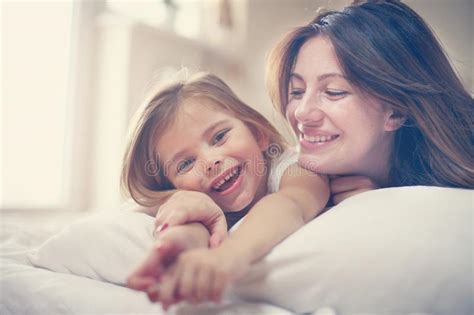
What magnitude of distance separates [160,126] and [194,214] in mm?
128

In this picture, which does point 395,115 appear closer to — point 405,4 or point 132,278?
point 405,4

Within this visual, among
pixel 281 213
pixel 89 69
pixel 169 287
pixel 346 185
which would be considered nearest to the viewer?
pixel 169 287

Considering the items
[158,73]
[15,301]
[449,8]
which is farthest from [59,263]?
[449,8]

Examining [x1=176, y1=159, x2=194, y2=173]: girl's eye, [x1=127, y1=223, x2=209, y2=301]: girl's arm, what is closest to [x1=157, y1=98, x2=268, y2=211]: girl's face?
[x1=176, y1=159, x2=194, y2=173]: girl's eye

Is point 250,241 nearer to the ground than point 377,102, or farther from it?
nearer to the ground

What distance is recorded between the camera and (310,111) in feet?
1.70

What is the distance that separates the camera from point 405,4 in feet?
1.81

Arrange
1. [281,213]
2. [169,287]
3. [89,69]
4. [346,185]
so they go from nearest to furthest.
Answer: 1. [169,287]
2. [281,213]
3. [346,185]
4. [89,69]

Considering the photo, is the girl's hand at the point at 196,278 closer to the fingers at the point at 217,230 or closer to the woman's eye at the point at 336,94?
the fingers at the point at 217,230

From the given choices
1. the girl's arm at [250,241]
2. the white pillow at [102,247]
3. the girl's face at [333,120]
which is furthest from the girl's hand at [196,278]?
the girl's face at [333,120]

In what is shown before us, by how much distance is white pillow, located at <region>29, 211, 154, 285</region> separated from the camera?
0.47m

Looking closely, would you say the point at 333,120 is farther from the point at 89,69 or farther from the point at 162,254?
the point at 89,69

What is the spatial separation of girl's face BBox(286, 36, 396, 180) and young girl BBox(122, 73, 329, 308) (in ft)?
0.09

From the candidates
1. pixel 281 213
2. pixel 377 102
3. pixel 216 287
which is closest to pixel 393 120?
pixel 377 102
